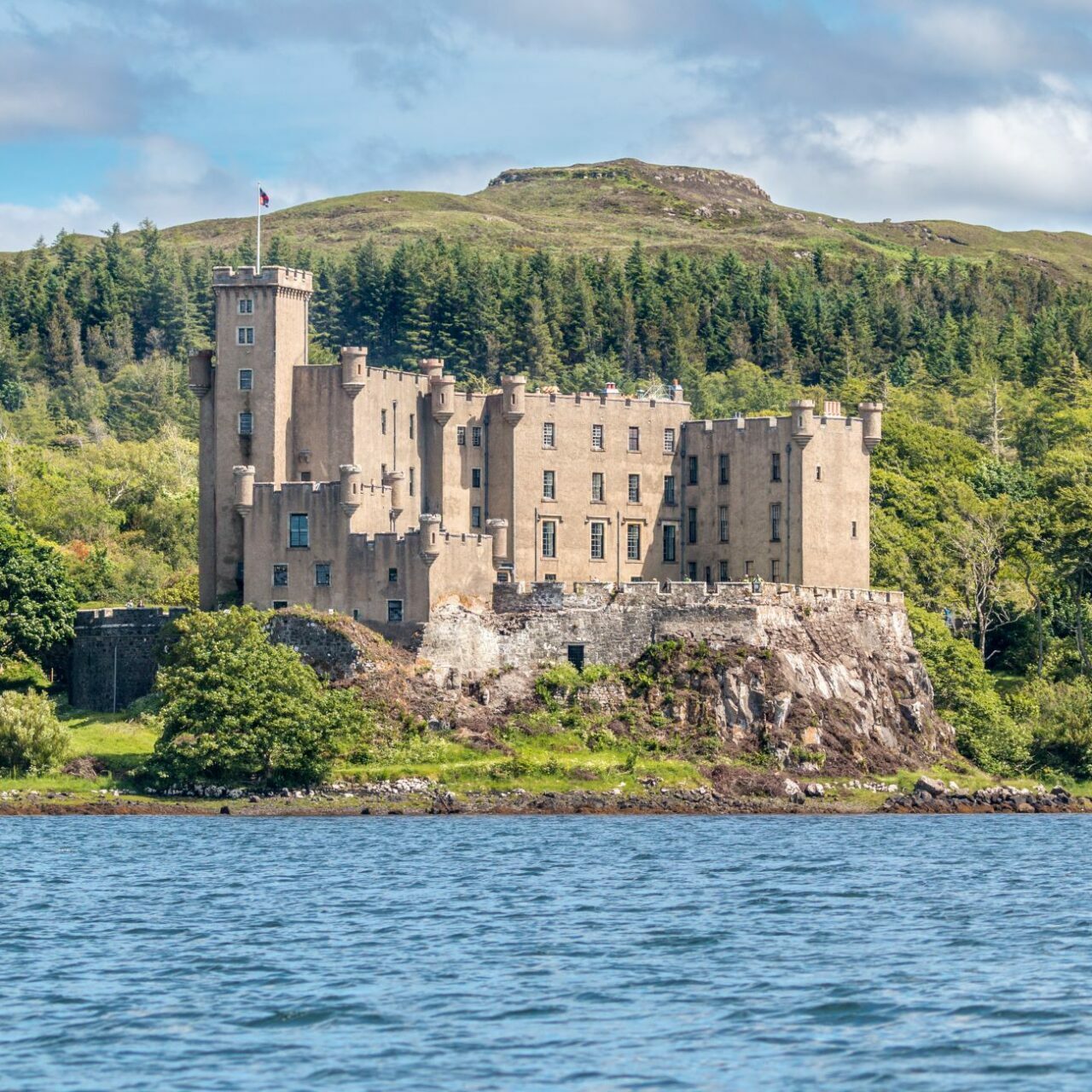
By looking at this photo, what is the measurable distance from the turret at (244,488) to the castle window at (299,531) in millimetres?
1958

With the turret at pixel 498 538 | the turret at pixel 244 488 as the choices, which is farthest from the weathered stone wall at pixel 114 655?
the turret at pixel 498 538

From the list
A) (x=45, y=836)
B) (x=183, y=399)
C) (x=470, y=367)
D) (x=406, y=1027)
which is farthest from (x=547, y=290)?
(x=406, y=1027)

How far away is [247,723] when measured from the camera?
82750 millimetres

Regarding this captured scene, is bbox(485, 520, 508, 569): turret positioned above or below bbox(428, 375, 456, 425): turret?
below

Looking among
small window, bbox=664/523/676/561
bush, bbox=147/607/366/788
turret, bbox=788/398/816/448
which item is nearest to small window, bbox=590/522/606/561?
small window, bbox=664/523/676/561

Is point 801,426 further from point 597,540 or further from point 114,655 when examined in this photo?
point 114,655

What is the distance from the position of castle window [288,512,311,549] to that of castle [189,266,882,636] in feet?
0.32

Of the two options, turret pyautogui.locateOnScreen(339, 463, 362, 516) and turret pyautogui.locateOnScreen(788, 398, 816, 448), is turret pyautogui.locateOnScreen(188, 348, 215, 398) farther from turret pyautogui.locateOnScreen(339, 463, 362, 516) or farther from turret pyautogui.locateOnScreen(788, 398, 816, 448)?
turret pyautogui.locateOnScreen(788, 398, 816, 448)

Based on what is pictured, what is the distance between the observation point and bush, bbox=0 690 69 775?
8450 centimetres

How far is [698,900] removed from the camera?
56.1 meters

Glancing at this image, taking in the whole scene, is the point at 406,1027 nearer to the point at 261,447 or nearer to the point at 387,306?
the point at 261,447

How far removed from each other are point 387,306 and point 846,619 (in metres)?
94.6

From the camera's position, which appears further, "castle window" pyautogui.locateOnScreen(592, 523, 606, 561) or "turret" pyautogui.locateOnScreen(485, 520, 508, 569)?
"castle window" pyautogui.locateOnScreen(592, 523, 606, 561)

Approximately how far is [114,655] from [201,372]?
12483 mm
